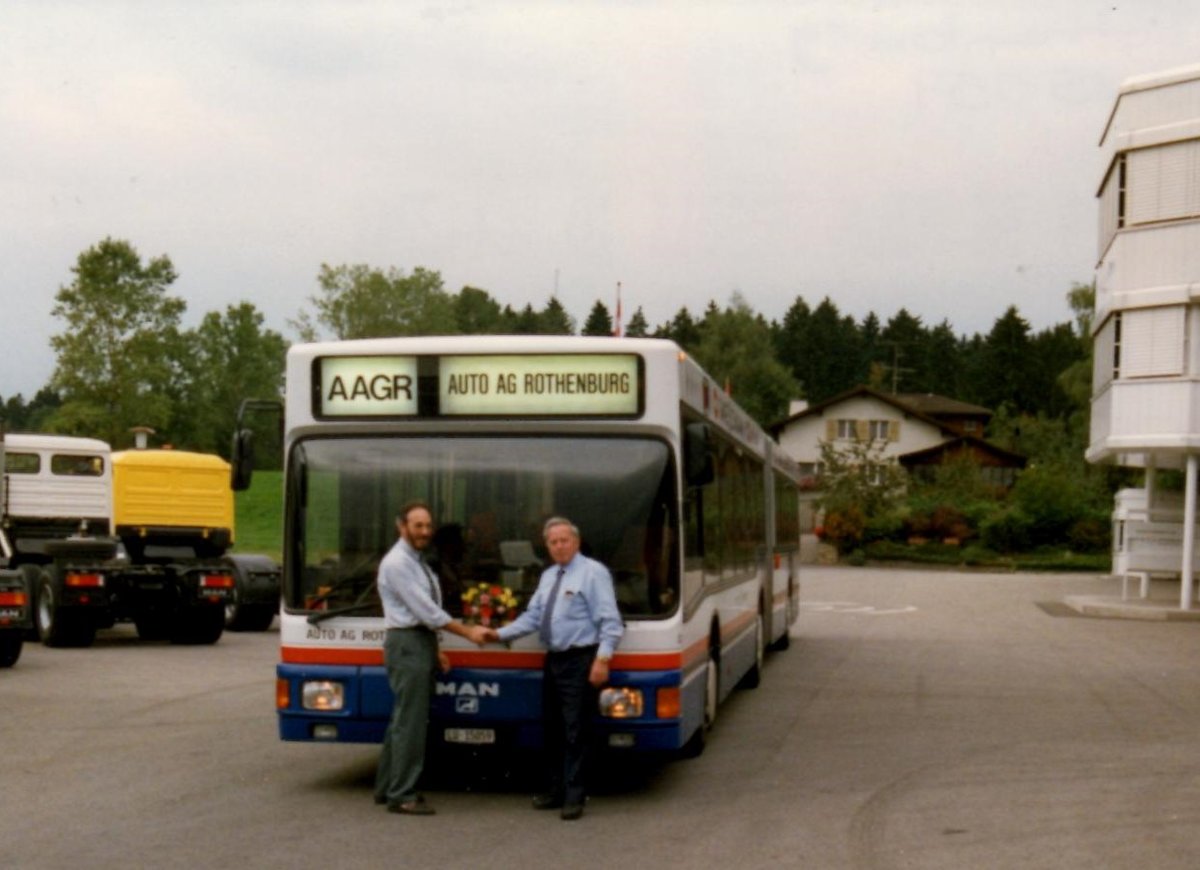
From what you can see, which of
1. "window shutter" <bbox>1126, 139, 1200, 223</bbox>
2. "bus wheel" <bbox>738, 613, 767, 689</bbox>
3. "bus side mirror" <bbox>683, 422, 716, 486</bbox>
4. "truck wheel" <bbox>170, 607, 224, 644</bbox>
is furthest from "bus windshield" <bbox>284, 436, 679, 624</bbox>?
"window shutter" <bbox>1126, 139, 1200, 223</bbox>

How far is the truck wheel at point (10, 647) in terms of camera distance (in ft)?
62.7

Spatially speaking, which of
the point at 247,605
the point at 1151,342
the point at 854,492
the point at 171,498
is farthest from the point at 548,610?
the point at 854,492

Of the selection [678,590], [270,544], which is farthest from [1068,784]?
[270,544]

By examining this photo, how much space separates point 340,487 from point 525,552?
118 cm

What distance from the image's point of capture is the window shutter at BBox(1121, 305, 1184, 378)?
34938mm

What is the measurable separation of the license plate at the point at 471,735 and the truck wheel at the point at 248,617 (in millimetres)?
16020

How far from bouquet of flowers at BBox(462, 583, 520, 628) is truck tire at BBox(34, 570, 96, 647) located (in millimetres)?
13072

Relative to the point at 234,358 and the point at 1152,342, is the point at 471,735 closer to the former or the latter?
the point at 1152,342

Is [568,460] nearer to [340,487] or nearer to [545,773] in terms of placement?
[340,487]

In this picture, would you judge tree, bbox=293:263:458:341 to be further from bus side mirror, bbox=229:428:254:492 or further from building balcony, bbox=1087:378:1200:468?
bus side mirror, bbox=229:428:254:492

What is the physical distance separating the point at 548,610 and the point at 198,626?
14.9 metres

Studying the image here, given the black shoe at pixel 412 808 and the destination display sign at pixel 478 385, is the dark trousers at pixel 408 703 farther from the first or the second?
the destination display sign at pixel 478 385

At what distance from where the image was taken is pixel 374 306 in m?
111

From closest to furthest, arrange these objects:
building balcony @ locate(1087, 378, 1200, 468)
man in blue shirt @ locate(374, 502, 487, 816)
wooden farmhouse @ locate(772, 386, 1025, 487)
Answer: man in blue shirt @ locate(374, 502, 487, 816), building balcony @ locate(1087, 378, 1200, 468), wooden farmhouse @ locate(772, 386, 1025, 487)
